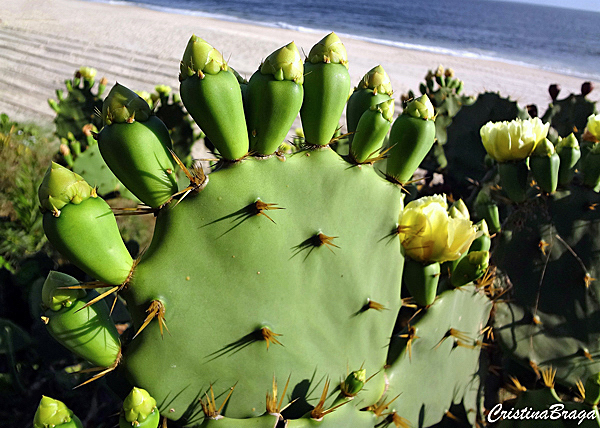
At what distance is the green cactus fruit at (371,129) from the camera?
973 millimetres

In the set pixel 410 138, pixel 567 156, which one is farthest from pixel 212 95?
pixel 567 156

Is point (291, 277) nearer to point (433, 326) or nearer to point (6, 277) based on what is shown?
point (433, 326)

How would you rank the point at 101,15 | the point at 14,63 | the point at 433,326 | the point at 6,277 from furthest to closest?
the point at 101,15 → the point at 14,63 → the point at 6,277 → the point at 433,326

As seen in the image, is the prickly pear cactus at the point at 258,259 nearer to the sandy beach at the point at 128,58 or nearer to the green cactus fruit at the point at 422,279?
the green cactus fruit at the point at 422,279

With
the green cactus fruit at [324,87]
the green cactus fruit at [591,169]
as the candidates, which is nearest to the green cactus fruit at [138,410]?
the green cactus fruit at [324,87]

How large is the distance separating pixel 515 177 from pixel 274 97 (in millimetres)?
965

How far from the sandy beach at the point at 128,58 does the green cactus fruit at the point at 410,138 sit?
206 inches

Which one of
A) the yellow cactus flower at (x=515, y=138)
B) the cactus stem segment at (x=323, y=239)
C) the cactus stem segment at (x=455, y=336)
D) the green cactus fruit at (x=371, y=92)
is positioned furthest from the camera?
the yellow cactus flower at (x=515, y=138)

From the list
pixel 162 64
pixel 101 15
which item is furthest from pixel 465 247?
pixel 101 15

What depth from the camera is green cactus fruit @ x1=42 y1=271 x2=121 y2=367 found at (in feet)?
2.49

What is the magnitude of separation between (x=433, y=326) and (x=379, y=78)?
621mm

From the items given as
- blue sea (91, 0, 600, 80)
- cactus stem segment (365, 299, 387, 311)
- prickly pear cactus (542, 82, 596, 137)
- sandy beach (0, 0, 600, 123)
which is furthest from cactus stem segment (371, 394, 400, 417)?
blue sea (91, 0, 600, 80)

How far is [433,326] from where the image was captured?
1160mm

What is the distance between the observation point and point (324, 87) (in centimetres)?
92
